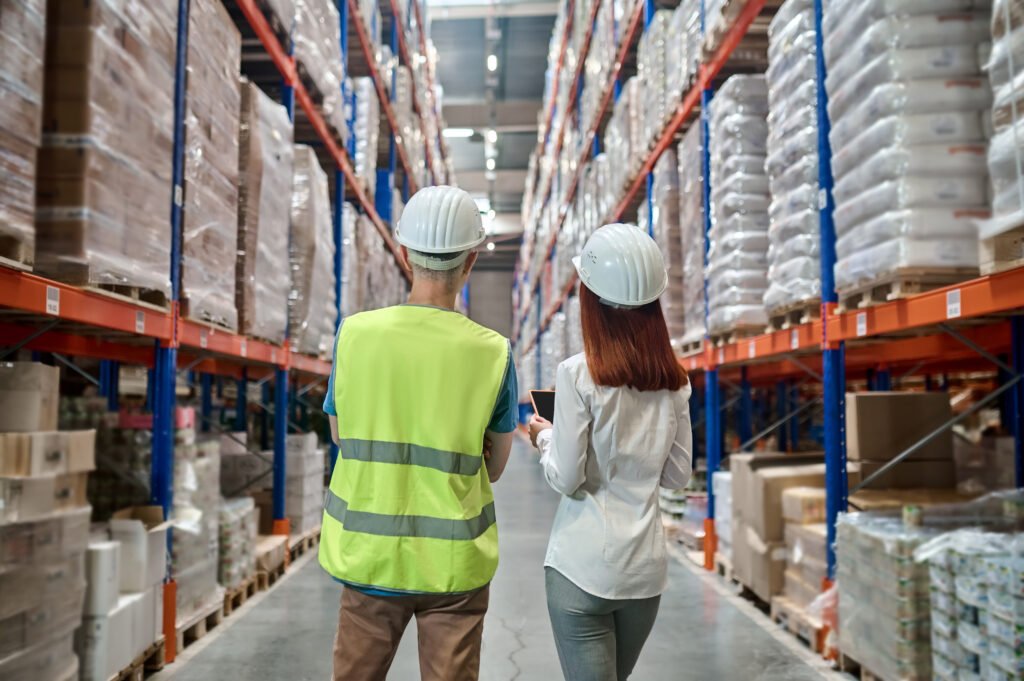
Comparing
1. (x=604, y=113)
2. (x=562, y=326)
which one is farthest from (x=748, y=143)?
(x=562, y=326)

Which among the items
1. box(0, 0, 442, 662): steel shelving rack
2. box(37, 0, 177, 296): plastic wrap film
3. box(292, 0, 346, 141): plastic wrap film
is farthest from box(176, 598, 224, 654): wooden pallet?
box(292, 0, 346, 141): plastic wrap film

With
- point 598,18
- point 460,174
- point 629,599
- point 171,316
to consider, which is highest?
point 460,174

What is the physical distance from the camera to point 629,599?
191cm

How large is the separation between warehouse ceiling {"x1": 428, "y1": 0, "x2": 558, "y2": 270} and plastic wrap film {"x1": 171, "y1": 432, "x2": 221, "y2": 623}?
41.2 ft

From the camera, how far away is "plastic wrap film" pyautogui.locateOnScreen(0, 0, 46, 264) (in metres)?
2.58

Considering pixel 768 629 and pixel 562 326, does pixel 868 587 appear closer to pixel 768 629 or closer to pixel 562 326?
pixel 768 629

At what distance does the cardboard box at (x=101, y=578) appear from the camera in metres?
3.22

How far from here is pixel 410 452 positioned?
1788 millimetres

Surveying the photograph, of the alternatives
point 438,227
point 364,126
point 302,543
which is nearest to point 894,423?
point 438,227

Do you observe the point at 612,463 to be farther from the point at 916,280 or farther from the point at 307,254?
the point at 307,254

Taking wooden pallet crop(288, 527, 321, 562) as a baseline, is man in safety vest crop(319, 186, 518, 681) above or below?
above

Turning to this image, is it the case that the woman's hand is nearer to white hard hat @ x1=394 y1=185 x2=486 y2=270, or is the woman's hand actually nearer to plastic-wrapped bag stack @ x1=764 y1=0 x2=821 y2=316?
white hard hat @ x1=394 y1=185 x2=486 y2=270

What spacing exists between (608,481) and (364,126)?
7.63m

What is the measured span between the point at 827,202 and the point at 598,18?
6.86 metres
